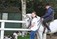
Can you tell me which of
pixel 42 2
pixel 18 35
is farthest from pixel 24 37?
pixel 42 2

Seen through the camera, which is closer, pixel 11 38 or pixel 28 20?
pixel 28 20

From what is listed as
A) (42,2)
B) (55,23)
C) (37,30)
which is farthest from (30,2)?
(37,30)

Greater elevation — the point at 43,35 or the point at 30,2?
the point at 30,2

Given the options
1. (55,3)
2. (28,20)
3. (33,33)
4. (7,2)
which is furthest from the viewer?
(7,2)

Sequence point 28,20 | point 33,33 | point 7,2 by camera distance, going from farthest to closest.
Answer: point 7,2
point 28,20
point 33,33

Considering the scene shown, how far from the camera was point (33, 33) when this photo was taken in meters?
9.95

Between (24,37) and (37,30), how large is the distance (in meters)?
0.84

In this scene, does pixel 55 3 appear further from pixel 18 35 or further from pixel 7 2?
pixel 18 35

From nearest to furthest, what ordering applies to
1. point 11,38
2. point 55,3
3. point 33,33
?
point 33,33 < point 11,38 < point 55,3

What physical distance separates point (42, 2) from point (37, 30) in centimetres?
437

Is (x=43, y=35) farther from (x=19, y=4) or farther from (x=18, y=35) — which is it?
(x=19, y=4)

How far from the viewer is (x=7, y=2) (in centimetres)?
1548

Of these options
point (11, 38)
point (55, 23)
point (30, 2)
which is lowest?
point (11, 38)

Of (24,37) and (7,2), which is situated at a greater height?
(7,2)
